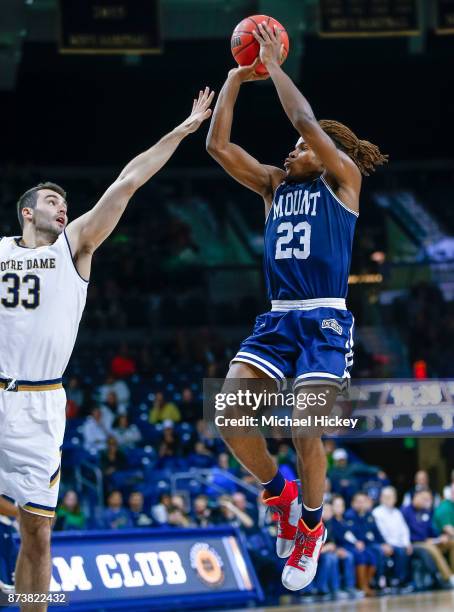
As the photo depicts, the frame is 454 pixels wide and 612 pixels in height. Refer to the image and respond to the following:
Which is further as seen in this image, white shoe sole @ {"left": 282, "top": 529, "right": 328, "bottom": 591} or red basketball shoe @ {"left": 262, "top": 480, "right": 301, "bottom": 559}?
red basketball shoe @ {"left": 262, "top": 480, "right": 301, "bottom": 559}

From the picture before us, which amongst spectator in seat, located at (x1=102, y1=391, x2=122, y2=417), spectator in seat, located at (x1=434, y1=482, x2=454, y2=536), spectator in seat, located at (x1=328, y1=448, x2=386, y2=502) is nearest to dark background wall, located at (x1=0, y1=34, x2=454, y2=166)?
spectator in seat, located at (x1=102, y1=391, x2=122, y2=417)

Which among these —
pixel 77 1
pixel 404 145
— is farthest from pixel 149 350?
pixel 404 145

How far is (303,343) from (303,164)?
3.85 ft

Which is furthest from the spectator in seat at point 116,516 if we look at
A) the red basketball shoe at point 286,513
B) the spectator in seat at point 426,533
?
the red basketball shoe at point 286,513

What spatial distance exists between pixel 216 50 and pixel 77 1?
26.1 ft

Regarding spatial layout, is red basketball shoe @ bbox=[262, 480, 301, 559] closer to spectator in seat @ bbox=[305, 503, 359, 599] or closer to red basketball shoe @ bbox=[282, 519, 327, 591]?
red basketball shoe @ bbox=[282, 519, 327, 591]

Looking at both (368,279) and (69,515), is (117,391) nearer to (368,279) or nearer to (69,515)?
(69,515)

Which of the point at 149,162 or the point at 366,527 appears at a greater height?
the point at 149,162

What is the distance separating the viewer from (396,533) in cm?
1455

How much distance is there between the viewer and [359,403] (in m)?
16.6

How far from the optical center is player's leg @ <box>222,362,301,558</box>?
697 cm

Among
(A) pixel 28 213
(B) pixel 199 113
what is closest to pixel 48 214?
(A) pixel 28 213

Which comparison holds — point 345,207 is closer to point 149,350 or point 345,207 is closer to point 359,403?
point 359,403

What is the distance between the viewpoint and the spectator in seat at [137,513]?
13523 millimetres
